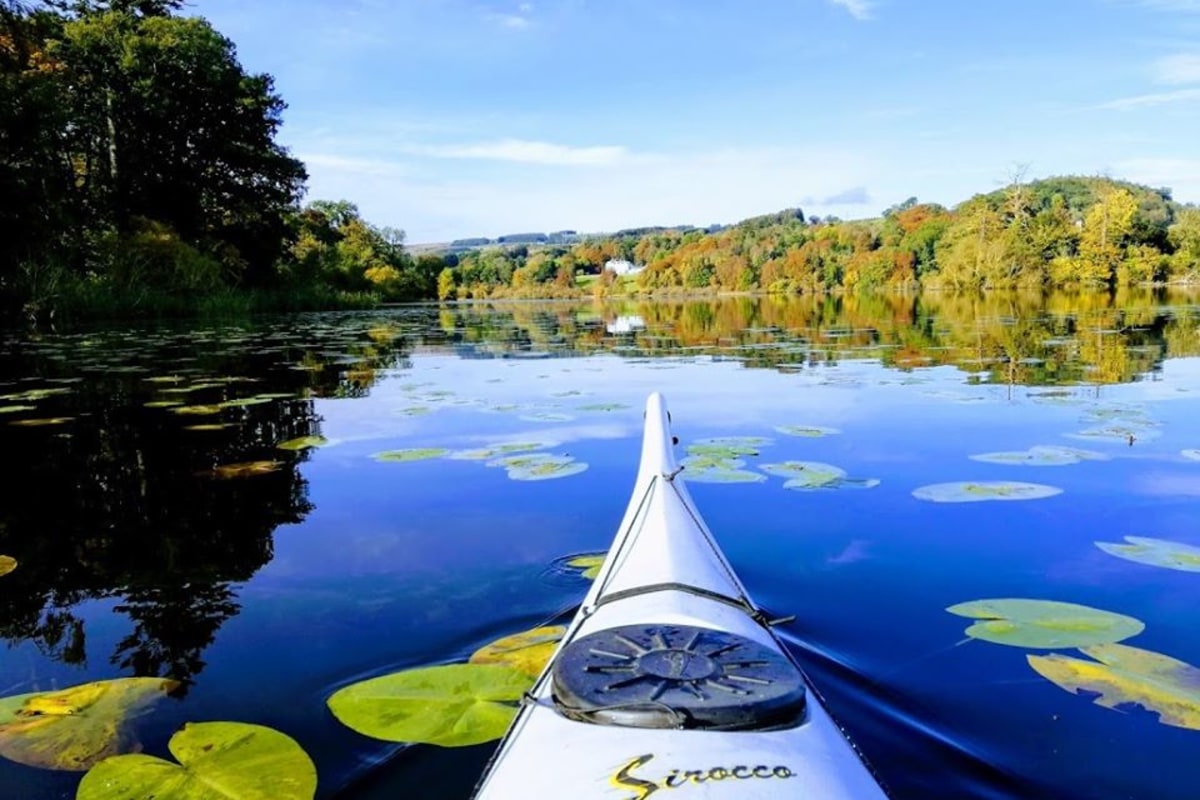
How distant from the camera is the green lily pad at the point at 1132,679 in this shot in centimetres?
184

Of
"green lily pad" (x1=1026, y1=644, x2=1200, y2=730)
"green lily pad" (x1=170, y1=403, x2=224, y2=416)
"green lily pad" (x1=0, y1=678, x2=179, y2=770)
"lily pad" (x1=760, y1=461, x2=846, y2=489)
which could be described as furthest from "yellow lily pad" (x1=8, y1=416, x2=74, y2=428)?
"green lily pad" (x1=1026, y1=644, x2=1200, y2=730)

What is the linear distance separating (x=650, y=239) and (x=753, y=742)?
105 m

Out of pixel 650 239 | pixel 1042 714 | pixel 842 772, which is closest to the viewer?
pixel 842 772

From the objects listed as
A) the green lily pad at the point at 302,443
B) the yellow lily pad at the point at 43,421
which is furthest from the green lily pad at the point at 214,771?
the yellow lily pad at the point at 43,421

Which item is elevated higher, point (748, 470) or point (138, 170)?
point (138, 170)

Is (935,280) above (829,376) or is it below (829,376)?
above

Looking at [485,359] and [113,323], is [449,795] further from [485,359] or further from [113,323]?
[113,323]

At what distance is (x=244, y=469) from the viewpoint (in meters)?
4.54

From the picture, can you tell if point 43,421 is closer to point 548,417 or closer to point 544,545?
point 548,417

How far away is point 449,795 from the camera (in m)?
1.60

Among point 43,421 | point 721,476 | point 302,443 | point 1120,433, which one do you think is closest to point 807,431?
point 721,476

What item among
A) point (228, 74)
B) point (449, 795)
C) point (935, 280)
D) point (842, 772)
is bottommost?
point (449, 795)

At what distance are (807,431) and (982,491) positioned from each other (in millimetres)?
1690

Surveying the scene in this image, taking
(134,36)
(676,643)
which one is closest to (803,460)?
(676,643)
